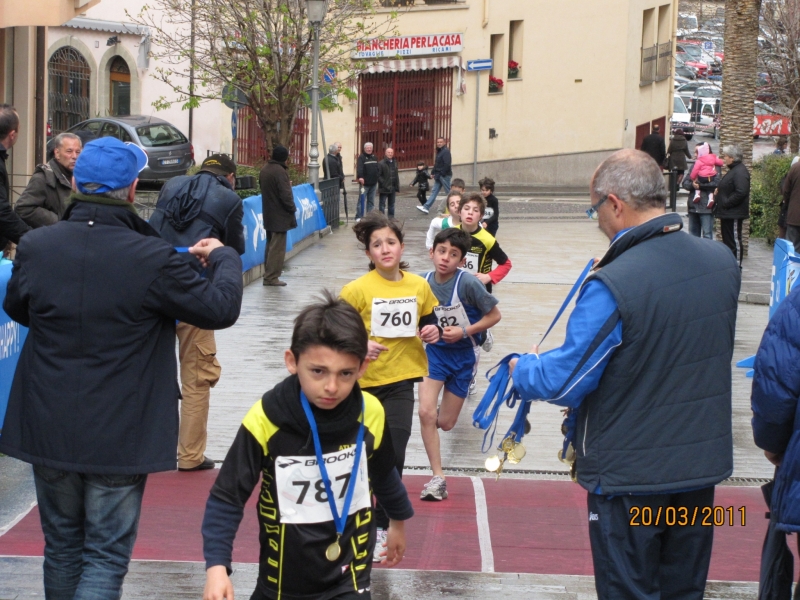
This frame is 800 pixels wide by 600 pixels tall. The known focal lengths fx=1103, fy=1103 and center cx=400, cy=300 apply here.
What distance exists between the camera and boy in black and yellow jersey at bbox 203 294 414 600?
127 inches

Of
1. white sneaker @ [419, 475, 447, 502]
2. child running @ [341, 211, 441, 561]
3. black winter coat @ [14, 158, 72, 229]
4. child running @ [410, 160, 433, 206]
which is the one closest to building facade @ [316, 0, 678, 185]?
child running @ [410, 160, 433, 206]

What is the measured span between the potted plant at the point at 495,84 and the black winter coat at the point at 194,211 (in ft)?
94.0

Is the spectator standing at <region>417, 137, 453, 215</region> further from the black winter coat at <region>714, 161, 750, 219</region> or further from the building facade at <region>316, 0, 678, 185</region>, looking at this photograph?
the black winter coat at <region>714, 161, 750, 219</region>

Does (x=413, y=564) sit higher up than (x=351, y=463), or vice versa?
(x=351, y=463)

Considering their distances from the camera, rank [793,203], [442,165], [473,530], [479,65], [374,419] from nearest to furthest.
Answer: [374,419], [473,530], [793,203], [442,165], [479,65]

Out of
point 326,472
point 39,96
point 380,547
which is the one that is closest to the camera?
point 326,472

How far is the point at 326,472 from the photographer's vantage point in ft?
10.7

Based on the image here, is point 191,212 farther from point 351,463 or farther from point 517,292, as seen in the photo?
point 517,292

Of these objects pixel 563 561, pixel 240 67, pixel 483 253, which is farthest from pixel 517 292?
pixel 563 561

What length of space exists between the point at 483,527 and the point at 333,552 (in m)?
2.90

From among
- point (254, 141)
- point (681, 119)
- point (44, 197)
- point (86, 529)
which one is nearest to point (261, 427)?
point (86, 529)

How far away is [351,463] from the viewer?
3.35 m

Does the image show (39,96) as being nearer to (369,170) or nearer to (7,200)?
(369,170)

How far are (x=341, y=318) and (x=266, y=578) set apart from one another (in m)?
0.81
